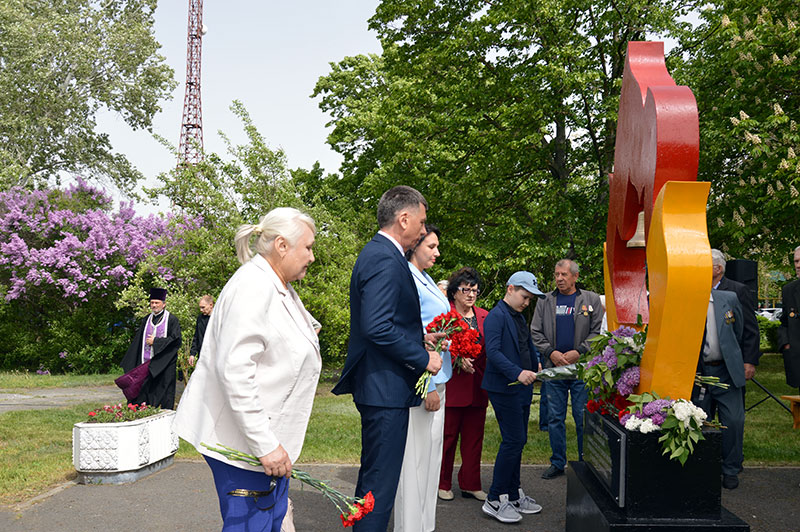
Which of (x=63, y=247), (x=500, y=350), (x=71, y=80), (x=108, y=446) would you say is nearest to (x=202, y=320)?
(x=108, y=446)

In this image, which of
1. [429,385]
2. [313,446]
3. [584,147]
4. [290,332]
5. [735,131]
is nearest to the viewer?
[290,332]

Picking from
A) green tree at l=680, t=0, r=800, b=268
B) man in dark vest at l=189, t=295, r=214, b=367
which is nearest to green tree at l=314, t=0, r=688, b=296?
green tree at l=680, t=0, r=800, b=268

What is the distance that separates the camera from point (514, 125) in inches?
596

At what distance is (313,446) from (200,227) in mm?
6846

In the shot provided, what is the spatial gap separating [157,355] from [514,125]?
32.2ft

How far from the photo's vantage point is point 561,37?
48.5 feet

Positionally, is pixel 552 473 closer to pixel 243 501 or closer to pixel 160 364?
pixel 243 501

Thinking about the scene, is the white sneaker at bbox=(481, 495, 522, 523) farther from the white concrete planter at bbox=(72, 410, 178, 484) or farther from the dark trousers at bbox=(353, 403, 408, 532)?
the white concrete planter at bbox=(72, 410, 178, 484)

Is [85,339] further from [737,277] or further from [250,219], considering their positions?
[737,277]

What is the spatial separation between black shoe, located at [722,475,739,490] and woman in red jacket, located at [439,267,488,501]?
2.51 metres

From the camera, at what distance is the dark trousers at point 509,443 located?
17.7ft

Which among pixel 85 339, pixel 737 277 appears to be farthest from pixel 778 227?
pixel 85 339

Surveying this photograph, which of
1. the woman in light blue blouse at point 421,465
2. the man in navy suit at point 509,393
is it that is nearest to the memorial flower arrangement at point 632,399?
the man in navy suit at point 509,393

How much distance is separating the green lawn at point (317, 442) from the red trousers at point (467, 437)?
165 cm
